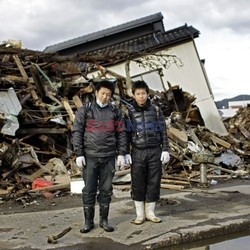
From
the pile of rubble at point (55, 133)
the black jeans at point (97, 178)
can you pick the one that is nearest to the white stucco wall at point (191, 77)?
the pile of rubble at point (55, 133)

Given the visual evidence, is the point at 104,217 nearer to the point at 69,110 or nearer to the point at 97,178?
the point at 97,178

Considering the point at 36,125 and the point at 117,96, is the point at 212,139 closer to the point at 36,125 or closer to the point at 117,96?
the point at 117,96

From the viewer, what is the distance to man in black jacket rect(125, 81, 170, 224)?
5133 mm

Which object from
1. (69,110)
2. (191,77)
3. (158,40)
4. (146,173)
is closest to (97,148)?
(146,173)

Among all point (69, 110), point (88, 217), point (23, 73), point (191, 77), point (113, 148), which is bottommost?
point (88, 217)

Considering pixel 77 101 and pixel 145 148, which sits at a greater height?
pixel 77 101

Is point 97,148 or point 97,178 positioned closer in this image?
point 97,148

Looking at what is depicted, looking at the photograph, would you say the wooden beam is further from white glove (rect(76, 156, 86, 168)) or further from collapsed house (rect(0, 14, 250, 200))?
white glove (rect(76, 156, 86, 168))

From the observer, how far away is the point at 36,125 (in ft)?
32.2

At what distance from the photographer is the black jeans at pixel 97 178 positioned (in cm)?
482

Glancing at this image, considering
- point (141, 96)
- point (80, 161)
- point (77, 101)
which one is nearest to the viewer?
point (80, 161)

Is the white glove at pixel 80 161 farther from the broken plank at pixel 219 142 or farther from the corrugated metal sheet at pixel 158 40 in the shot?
the corrugated metal sheet at pixel 158 40

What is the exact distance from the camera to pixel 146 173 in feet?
17.1

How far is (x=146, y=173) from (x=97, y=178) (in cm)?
73
